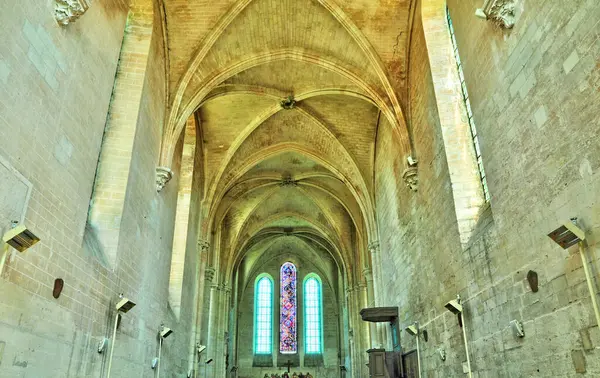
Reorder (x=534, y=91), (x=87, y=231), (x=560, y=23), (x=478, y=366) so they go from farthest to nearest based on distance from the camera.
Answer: (x=87, y=231)
(x=478, y=366)
(x=534, y=91)
(x=560, y=23)

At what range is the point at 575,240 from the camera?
16.0 ft

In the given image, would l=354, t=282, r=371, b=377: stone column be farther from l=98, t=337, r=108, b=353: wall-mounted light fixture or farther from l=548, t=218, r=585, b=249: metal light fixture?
l=548, t=218, r=585, b=249: metal light fixture

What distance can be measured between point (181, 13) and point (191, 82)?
1.89 m

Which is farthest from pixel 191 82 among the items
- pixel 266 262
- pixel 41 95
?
pixel 266 262

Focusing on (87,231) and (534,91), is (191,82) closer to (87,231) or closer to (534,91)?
(87,231)

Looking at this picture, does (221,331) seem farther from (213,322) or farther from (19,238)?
(19,238)

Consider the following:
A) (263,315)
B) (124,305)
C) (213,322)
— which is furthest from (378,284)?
(263,315)

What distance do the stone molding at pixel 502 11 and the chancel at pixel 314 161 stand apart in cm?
4

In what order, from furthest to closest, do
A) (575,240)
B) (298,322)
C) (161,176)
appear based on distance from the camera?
(298,322), (161,176), (575,240)

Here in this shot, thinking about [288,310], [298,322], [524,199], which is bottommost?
[524,199]

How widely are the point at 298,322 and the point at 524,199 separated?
88.3 feet

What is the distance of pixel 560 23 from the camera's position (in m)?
5.35

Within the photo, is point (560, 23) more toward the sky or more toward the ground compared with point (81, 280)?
more toward the sky

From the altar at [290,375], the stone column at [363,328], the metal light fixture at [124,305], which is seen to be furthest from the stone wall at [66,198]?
the altar at [290,375]
